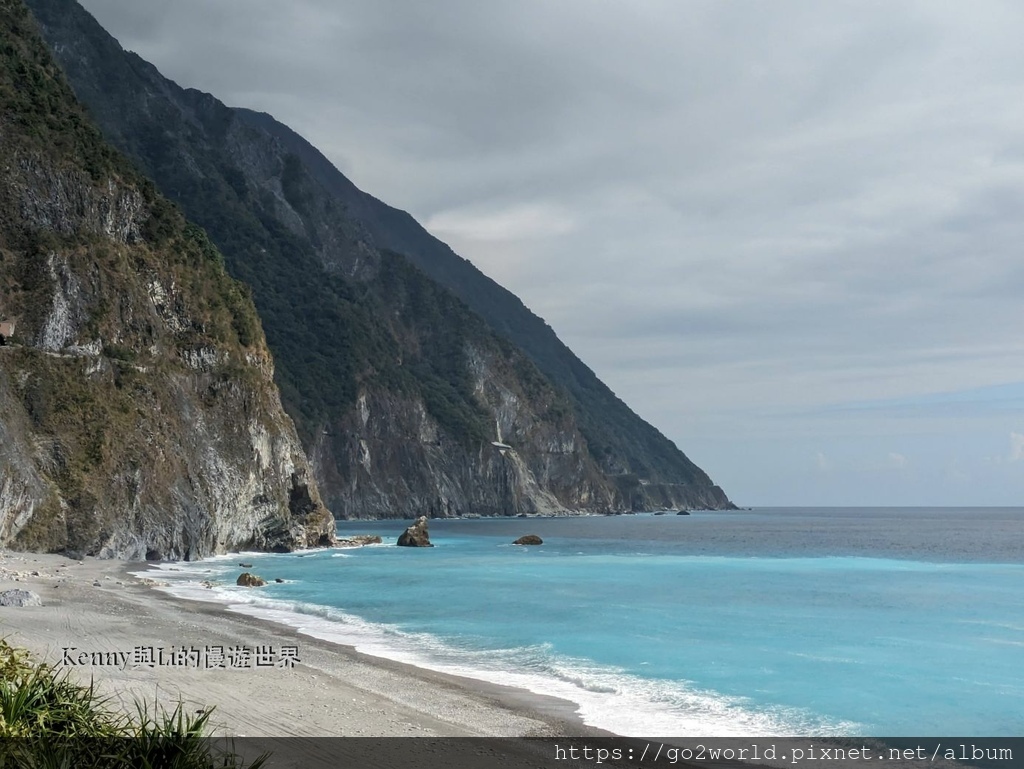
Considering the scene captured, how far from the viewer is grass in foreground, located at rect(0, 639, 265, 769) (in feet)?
22.2

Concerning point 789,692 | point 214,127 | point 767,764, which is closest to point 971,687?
point 789,692

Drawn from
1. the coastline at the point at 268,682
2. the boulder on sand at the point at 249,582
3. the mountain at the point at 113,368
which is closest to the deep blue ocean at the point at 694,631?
the boulder on sand at the point at 249,582

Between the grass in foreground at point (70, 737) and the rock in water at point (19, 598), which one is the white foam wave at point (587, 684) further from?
the grass in foreground at point (70, 737)

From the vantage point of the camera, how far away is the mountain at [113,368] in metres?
42.8

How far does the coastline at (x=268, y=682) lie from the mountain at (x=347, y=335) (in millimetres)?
96855

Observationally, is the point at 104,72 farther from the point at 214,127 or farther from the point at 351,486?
the point at 351,486

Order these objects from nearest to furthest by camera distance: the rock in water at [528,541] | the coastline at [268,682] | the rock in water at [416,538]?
the coastline at [268,682] < the rock in water at [416,538] < the rock in water at [528,541]

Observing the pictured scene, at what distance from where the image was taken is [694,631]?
28078 mm

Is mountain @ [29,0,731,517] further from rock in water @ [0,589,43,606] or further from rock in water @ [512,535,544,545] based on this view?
rock in water @ [0,589,43,606]

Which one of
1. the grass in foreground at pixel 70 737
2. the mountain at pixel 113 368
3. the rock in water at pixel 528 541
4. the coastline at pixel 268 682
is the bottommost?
the rock in water at pixel 528 541

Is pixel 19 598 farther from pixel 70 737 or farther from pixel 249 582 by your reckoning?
pixel 70 737

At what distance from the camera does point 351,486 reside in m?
128

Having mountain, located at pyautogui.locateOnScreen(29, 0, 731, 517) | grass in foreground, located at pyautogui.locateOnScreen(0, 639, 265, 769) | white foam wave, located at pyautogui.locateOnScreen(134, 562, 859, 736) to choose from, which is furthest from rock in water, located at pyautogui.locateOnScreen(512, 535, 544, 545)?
grass in foreground, located at pyautogui.locateOnScreen(0, 639, 265, 769)

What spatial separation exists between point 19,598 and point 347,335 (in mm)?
113115
